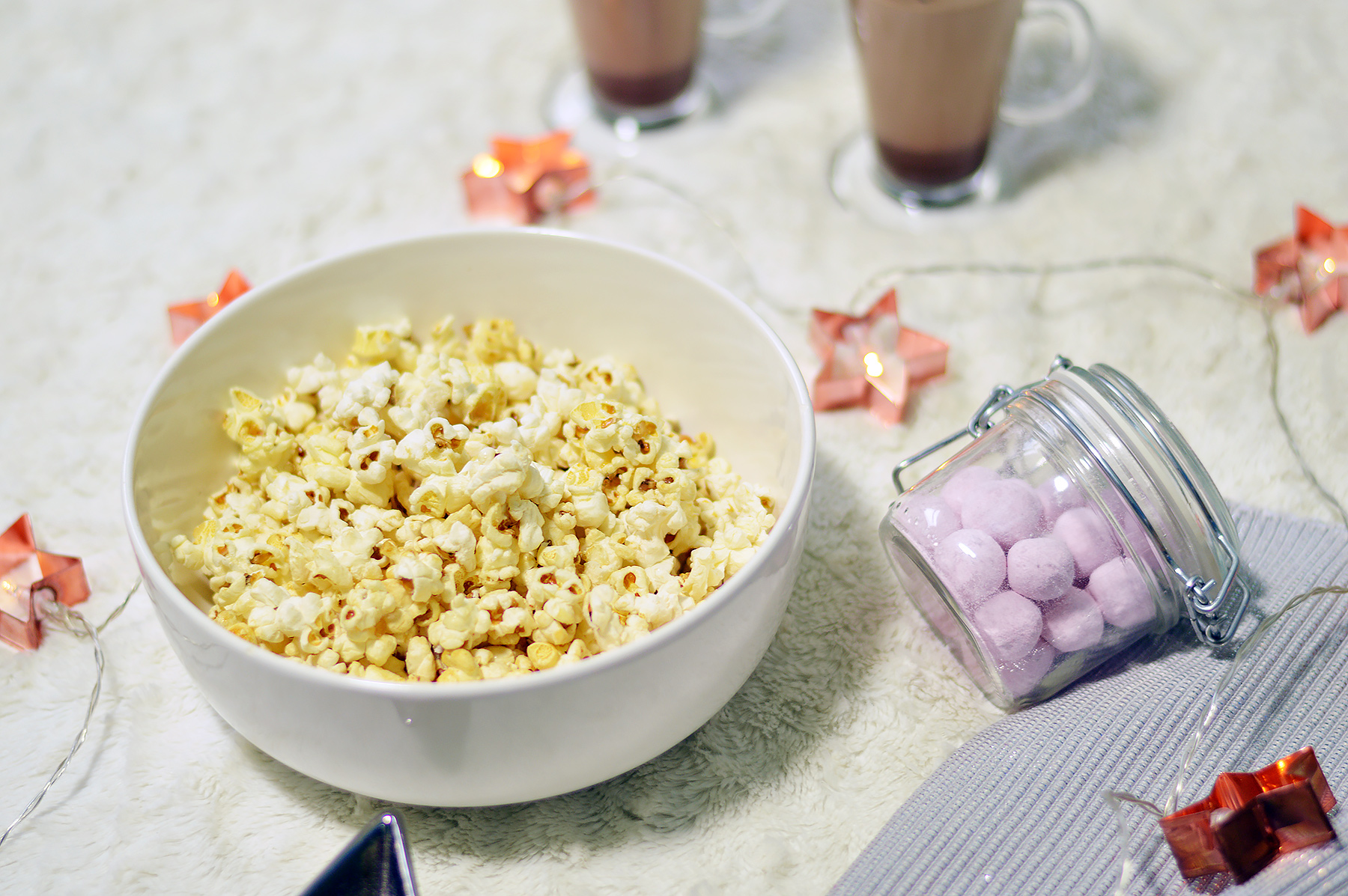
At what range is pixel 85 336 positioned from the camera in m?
0.92

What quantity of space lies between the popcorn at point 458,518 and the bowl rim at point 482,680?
0.03m

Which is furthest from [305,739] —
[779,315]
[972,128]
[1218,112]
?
[1218,112]

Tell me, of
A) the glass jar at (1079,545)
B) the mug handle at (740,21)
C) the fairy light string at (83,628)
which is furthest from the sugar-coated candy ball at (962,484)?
the mug handle at (740,21)

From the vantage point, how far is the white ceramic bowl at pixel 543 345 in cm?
51

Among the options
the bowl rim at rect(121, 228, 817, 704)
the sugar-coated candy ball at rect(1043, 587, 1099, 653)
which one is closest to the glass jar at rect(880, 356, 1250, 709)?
the sugar-coated candy ball at rect(1043, 587, 1099, 653)

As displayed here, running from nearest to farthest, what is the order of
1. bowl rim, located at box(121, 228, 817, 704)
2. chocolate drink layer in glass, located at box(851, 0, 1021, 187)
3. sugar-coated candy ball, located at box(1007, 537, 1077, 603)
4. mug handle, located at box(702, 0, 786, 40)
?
1. bowl rim, located at box(121, 228, 817, 704)
2. sugar-coated candy ball, located at box(1007, 537, 1077, 603)
3. chocolate drink layer in glass, located at box(851, 0, 1021, 187)
4. mug handle, located at box(702, 0, 786, 40)

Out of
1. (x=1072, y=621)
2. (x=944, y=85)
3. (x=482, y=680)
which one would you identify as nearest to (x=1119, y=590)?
(x=1072, y=621)

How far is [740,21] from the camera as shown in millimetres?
1254

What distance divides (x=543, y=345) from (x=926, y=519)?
0.31 meters

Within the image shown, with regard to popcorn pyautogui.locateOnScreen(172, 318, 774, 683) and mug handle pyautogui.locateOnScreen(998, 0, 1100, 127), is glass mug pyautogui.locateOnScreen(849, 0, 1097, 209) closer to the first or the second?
mug handle pyautogui.locateOnScreen(998, 0, 1100, 127)

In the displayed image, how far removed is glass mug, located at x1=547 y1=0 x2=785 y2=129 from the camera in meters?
1.06

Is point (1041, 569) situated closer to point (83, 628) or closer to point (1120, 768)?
point (1120, 768)

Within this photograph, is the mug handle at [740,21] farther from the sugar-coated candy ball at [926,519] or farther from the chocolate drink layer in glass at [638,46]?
the sugar-coated candy ball at [926,519]

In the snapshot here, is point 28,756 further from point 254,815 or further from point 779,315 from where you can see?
point 779,315
